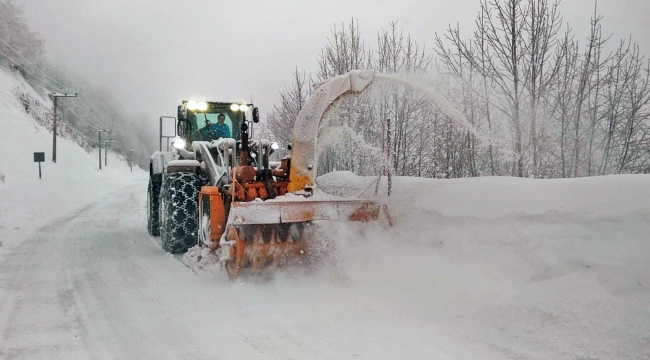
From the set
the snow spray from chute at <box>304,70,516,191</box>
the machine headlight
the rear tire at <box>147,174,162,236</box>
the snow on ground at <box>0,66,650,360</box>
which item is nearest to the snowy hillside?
the rear tire at <box>147,174,162,236</box>

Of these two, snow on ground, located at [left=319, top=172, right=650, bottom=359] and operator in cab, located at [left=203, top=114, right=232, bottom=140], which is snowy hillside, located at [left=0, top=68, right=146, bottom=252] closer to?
operator in cab, located at [left=203, top=114, right=232, bottom=140]

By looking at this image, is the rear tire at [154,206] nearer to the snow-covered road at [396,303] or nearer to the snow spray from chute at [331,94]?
the snow-covered road at [396,303]

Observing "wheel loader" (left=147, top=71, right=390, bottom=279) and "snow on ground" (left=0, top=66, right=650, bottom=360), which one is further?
"wheel loader" (left=147, top=71, right=390, bottom=279)

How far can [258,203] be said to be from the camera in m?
5.41

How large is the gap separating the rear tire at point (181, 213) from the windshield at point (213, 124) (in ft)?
5.55

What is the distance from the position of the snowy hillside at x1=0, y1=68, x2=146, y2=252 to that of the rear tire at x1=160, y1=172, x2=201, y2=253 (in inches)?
142

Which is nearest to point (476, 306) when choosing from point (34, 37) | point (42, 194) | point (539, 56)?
point (539, 56)

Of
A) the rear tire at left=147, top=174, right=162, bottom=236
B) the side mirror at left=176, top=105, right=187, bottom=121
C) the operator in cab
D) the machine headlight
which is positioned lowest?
the rear tire at left=147, top=174, right=162, bottom=236

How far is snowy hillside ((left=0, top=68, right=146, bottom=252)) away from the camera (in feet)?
44.5

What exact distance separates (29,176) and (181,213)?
880 inches

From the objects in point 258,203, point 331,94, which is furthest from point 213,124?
point 258,203

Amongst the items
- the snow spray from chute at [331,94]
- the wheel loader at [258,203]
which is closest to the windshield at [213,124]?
the wheel loader at [258,203]

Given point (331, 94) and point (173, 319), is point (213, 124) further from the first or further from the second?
point (173, 319)

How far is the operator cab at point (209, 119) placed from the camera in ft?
29.6
